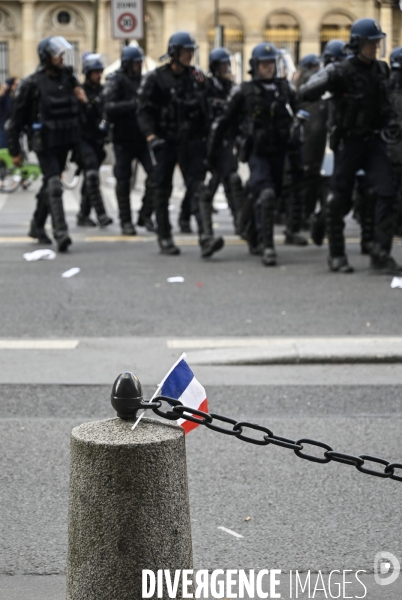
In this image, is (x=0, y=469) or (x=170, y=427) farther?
(x=0, y=469)

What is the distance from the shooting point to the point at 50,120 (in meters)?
11.6

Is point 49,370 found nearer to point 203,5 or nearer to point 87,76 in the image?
point 87,76

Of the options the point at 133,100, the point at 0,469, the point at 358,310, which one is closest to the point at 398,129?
the point at 358,310

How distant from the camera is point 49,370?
6.64 metres

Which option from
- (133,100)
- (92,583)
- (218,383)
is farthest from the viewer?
(133,100)

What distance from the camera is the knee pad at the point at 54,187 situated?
11836mm

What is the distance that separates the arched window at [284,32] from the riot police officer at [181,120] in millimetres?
53644

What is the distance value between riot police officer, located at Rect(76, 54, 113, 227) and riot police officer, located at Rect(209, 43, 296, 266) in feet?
9.75

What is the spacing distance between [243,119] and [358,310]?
3.20 metres

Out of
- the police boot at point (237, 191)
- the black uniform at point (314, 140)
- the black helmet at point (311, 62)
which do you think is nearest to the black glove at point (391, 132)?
the black uniform at point (314, 140)

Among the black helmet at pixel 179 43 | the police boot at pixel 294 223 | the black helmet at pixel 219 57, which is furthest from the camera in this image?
the black helmet at pixel 219 57

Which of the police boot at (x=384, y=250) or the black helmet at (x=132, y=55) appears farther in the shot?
the black helmet at (x=132, y=55)

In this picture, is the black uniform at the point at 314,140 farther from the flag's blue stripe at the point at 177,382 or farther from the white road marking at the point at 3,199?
the flag's blue stripe at the point at 177,382

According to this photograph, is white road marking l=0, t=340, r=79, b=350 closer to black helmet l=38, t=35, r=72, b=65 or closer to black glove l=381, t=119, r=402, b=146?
black glove l=381, t=119, r=402, b=146
